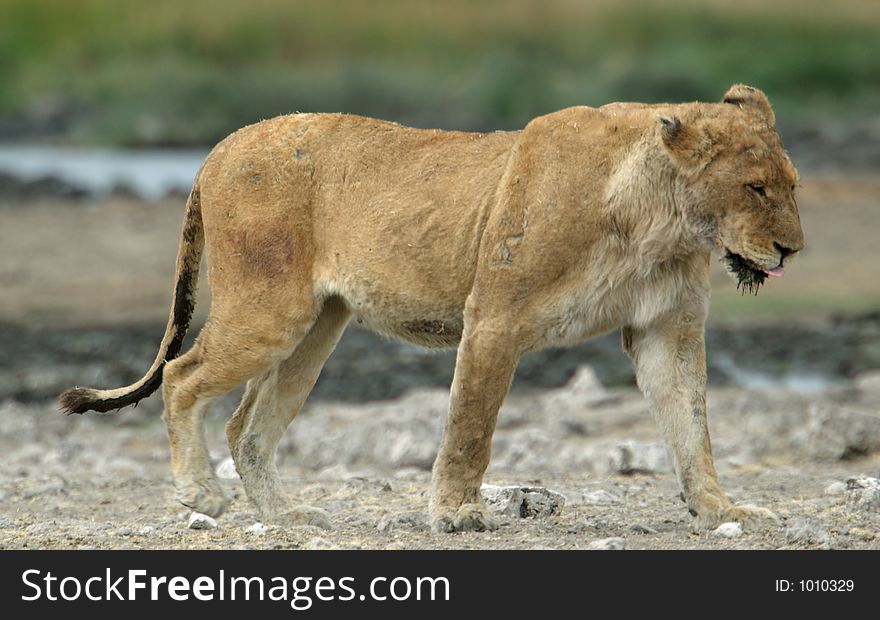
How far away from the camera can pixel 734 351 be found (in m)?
15.5

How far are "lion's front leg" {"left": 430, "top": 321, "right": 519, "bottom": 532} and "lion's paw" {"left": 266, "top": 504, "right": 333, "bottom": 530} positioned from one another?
2.31 ft

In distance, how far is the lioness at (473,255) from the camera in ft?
23.7

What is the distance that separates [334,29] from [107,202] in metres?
11.0

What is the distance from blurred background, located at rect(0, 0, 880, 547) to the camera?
33.1ft

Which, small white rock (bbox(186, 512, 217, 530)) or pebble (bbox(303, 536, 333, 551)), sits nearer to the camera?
pebble (bbox(303, 536, 333, 551))

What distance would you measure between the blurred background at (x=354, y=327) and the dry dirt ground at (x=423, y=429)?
0.11 ft

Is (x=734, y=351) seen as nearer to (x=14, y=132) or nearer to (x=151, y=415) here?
(x=151, y=415)

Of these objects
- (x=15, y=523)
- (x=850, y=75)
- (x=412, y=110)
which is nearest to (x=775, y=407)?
(x=15, y=523)

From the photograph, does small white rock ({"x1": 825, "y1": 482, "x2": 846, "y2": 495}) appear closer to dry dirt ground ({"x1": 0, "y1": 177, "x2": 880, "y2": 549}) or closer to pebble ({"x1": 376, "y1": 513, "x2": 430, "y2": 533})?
dry dirt ground ({"x1": 0, "y1": 177, "x2": 880, "y2": 549})

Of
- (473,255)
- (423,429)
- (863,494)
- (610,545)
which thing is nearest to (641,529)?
(610,545)

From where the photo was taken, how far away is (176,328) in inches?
336

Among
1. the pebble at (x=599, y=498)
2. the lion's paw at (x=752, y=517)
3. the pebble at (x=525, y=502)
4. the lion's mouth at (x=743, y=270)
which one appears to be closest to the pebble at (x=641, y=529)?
the lion's paw at (x=752, y=517)

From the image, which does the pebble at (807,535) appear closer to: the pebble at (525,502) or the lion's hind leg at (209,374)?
the pebble at (525,502)

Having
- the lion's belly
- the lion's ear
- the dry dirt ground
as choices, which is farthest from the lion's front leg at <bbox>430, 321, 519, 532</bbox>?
→ the lion's ear
